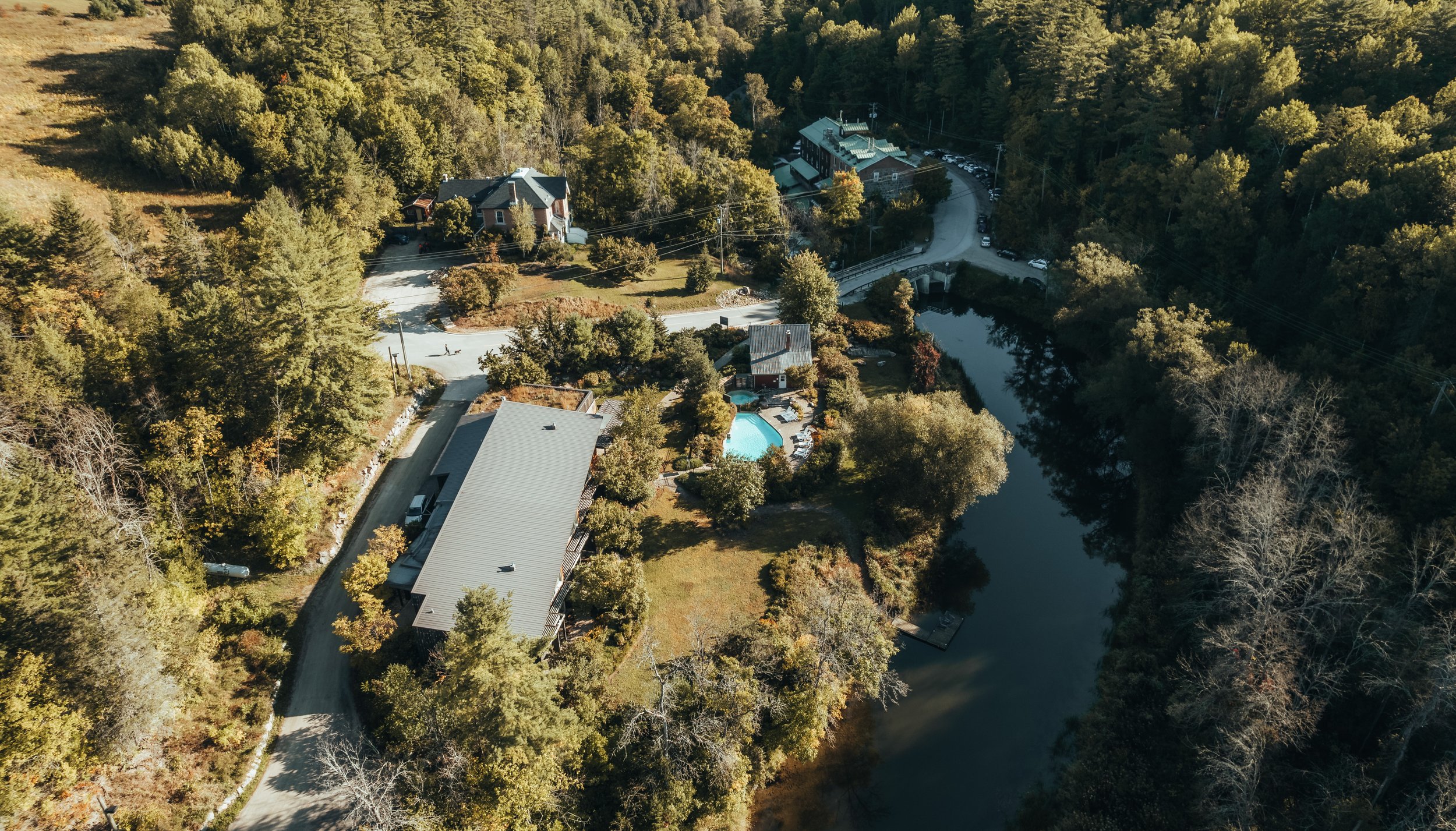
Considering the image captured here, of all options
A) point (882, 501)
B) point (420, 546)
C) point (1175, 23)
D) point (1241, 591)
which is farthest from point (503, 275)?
point (1175, 23)

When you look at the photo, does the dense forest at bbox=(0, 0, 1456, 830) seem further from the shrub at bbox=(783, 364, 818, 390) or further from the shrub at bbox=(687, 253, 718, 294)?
the shrub at bbox=(783, 364, 818, 390)

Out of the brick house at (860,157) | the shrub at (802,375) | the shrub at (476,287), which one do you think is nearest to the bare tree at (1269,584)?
the shrub at (802,375)

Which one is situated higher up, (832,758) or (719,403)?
(719,403)

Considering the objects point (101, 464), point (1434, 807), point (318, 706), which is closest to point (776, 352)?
point (318, 706)

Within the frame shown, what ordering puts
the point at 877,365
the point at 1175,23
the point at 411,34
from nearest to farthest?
the point at 877,365
the point at 1175,23
the point at 411,34

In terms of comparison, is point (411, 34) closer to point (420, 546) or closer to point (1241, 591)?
point (420, 546)
